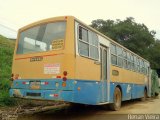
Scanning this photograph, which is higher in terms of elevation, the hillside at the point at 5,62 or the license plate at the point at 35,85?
the hillside at the point at 5,62

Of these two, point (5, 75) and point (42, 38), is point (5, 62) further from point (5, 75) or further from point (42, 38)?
point (42, 38)

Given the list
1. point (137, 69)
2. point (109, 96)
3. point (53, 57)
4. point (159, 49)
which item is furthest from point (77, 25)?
point (159, 49)

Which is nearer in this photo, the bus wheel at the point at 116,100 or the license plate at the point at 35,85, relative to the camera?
the license plate at the point at 35,85

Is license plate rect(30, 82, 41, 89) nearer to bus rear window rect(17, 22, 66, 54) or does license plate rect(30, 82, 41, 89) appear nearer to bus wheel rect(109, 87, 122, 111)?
bus rear window rect(17, 22, 66, 54)

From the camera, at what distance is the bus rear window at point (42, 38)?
8.91 metres

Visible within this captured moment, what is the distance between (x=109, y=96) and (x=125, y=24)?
1146 inches

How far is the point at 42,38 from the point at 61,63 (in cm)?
135

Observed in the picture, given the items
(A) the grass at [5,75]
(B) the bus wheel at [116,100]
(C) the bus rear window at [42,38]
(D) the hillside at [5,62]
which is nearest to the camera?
(C) the bus rear window at [42,38]

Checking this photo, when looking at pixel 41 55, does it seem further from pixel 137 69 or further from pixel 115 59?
pixel 137 69

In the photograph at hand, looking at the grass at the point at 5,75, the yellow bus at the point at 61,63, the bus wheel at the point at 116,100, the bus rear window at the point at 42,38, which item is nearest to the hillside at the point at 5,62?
the grass at the point at 5,75

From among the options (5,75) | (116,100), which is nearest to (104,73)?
(116,100)

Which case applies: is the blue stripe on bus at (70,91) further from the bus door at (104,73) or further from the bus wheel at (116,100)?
the bus wheel at (116,100)

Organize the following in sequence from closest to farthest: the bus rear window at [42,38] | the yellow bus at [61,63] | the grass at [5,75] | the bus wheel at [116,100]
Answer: the yellow bus at [61,63], the bus rear window at [42,38], the grass at [5,75], the bus wheel at [116,100]

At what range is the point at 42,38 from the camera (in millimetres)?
9312
